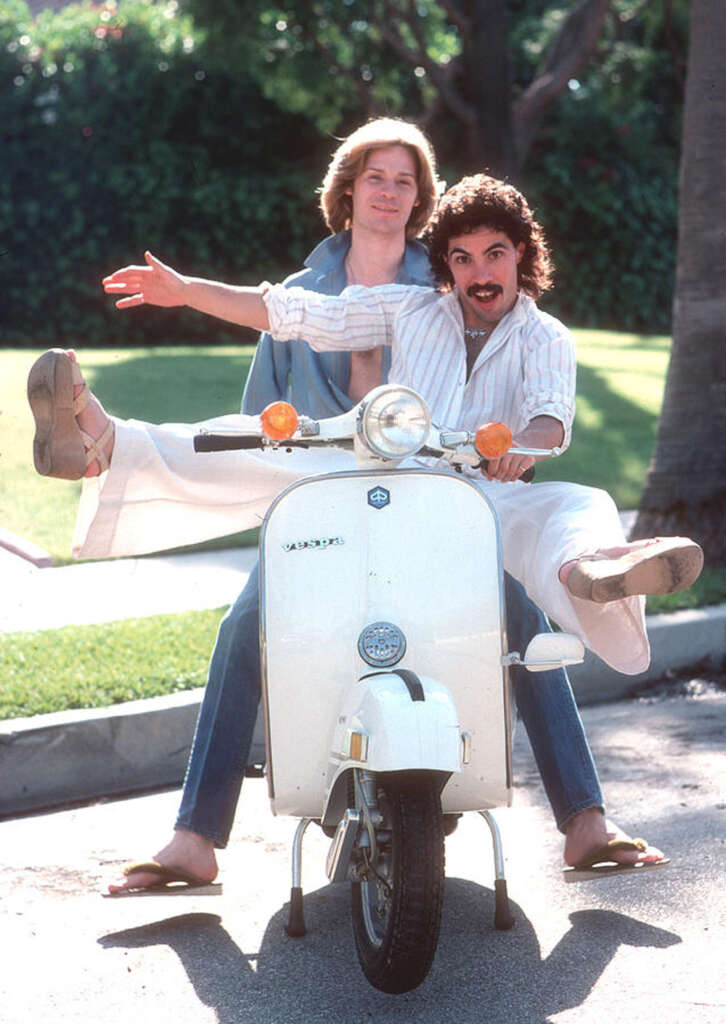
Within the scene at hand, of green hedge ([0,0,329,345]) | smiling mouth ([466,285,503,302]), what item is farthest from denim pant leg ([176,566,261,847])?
green hedge ([0,0,329,345])

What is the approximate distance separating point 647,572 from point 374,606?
1.90ft

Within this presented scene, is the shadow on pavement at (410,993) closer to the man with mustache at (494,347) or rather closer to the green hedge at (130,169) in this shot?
the man with mustache at (494,347)

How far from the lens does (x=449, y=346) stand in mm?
3844

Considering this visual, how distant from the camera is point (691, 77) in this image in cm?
659

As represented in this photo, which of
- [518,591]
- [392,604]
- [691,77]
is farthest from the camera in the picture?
[691,77]

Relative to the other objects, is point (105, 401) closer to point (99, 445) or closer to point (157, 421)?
point (157, 421)

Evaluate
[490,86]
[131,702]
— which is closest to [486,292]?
[131,702]

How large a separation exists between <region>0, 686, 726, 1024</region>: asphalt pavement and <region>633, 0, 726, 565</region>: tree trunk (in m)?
2.17

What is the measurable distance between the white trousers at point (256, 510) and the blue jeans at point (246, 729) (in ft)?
0.34

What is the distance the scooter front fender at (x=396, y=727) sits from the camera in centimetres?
302

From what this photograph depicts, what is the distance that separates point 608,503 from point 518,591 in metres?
0.29

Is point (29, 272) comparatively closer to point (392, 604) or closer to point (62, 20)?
point (62, 20)

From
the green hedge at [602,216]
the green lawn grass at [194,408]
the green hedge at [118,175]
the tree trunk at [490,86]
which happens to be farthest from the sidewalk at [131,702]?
the green hedge at [602,216]

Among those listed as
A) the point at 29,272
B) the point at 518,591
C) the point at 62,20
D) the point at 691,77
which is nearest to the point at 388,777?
the point at 518,591
